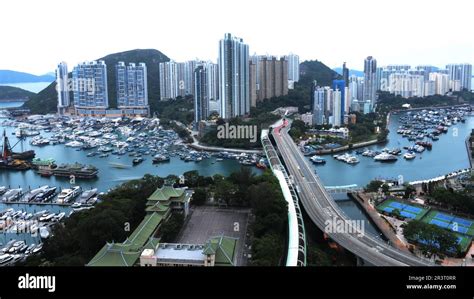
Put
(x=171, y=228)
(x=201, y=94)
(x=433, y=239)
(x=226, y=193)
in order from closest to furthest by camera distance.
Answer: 1. (x=171, y=228)
2. (x=433, y=239)
3. (x=226, y=193)
4. (x=201, y=94)

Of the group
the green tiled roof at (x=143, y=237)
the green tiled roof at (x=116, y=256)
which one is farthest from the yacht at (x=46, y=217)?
the green tiled roof at (x=116, y=256)

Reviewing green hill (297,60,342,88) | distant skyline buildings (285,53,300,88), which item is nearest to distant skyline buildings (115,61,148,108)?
distant skyline buildings (285,53,300,88)

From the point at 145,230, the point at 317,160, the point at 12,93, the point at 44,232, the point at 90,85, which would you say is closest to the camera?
the point at 145,230

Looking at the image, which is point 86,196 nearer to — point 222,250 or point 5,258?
point 5,258

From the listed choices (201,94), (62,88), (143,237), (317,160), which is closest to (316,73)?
(201,94)

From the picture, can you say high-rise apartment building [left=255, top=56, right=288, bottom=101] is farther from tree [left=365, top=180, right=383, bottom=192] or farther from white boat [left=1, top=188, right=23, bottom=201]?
white boat [left=1, top=188, right=23, bottom=201]
